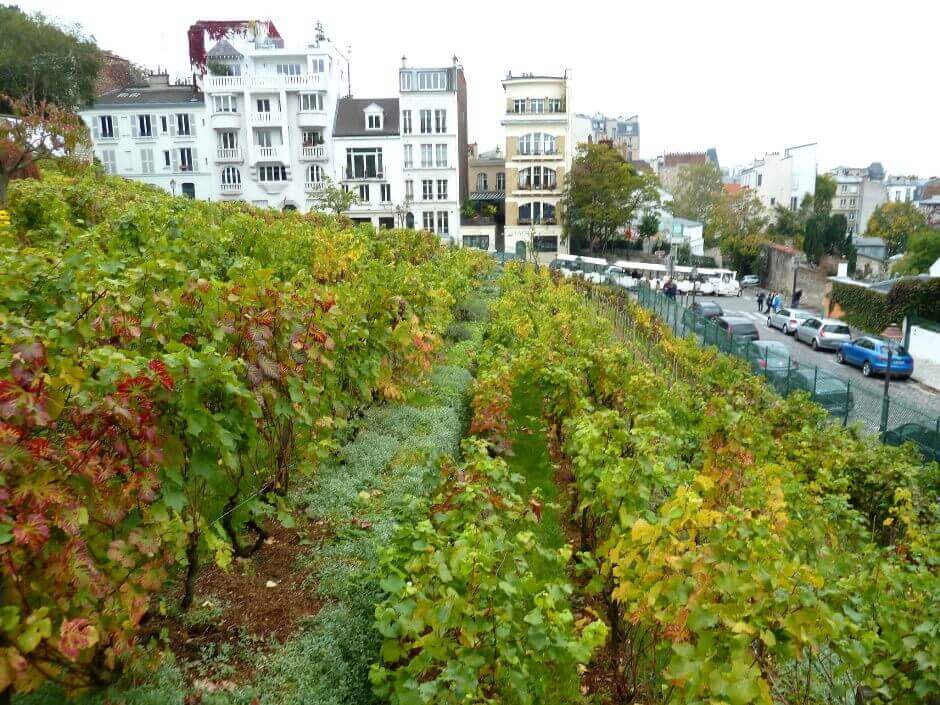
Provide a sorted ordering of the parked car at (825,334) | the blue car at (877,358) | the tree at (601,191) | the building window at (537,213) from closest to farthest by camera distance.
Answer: the blue car at (877,358) → the parked car at (825,334) → the tree at (601,191) → the building window at (537,213)

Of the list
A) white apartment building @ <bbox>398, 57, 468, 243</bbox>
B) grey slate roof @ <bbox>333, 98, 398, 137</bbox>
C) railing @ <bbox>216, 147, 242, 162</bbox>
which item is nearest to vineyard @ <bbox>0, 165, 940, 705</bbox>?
white apartment building @ <bbox>398, 57, 468, 243</bbox>

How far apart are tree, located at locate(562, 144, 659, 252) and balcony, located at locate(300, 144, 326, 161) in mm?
17911

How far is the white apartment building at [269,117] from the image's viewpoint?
50.8 m

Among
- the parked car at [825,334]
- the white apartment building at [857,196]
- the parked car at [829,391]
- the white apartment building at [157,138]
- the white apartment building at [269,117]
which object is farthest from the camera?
the white apartment building at [857,196]

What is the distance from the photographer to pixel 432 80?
53156 mm

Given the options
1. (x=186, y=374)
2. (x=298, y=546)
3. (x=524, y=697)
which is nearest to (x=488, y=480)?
(x=298, y=546)

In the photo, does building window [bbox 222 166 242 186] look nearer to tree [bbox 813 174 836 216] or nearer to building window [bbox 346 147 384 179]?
building window [bbox 346 147 384 179]

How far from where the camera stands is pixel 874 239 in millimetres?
71062

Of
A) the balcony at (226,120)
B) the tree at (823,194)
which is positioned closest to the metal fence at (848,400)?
the balcony at (226,120)

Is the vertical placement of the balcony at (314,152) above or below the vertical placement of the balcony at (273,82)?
below

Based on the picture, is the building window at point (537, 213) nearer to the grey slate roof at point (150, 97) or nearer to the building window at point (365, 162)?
the building window at point (365, 162)

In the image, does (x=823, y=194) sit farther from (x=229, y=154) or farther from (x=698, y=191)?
(x=229, y=154)

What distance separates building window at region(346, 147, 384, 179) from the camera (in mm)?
53469

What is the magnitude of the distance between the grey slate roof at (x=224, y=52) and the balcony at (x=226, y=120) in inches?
149
